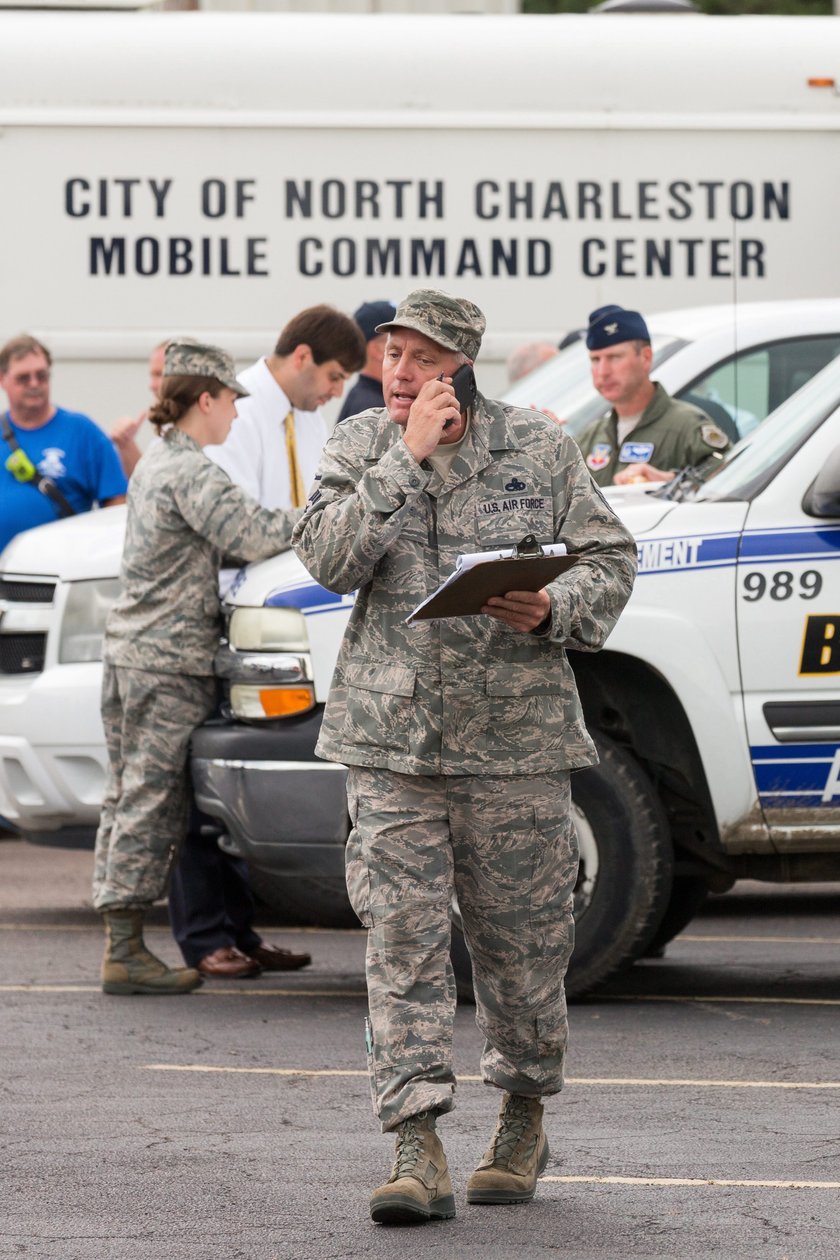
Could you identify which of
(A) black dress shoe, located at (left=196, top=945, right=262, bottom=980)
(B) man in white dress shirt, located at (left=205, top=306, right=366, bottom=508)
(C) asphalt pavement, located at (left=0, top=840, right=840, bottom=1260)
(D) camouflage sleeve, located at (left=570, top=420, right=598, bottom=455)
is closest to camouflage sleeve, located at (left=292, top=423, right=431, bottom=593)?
(C) asphalt pavement, located at (left=0, top=840, right=840, bottom=1260)

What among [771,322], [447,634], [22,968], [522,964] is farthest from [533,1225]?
[771,322]

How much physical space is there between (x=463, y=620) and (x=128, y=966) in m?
3.03

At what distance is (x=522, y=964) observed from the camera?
4.96 m

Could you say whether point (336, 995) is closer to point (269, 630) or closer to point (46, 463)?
point (269, 630)

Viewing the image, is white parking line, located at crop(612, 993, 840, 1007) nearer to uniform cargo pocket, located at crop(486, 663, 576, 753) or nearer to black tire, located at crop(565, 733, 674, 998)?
black tire, located at crop(565, 733, 674, 998)

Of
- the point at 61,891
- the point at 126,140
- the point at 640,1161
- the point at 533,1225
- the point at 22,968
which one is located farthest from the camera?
the point at 126,140

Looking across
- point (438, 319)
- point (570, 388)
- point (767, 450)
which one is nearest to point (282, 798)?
point (767, 450)

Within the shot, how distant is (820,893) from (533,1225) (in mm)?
5369

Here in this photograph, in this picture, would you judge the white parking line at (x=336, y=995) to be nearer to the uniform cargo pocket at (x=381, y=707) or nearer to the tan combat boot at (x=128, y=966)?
the tan combat boot at (x=128, y=966)

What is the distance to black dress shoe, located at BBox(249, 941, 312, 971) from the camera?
8.05m

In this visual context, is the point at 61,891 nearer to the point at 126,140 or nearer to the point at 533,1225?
the point at 126,140

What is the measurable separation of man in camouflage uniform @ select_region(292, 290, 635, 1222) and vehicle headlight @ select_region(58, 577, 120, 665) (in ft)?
12.6

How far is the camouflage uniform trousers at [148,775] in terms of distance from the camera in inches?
295

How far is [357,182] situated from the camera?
11156 mm
